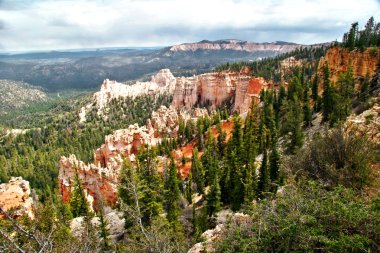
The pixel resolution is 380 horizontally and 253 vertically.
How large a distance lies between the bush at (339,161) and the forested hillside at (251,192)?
0.27ft

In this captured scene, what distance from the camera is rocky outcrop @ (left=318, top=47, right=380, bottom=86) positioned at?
65.4m

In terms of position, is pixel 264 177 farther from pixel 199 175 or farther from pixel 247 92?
pixel 247 92

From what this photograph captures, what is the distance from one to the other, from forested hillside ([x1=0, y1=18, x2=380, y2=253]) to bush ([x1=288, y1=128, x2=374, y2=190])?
0.08 metres

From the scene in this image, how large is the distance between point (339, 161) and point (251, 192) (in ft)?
56.7

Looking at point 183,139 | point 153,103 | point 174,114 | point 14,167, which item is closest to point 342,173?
point 183,139

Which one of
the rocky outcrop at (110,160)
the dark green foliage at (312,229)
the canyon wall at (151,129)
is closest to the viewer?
the dark green foliage at (312,229)

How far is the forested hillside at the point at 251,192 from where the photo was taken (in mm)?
14250

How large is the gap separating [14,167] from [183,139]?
65.2 meters

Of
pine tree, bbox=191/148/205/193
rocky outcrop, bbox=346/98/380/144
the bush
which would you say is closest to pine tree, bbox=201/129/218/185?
pine tree, bbox=191/148/205/193

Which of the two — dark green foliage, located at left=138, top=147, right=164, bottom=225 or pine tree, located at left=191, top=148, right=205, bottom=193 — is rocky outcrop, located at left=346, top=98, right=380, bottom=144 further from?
pine tree, located at left=191, top=148, right=205, bottom=193

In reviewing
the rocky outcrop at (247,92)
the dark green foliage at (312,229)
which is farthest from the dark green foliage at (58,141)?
the dark green foliage at (312,229)

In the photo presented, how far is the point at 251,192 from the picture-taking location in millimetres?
38938

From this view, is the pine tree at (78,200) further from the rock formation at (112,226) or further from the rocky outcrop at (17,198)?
the rocky outcrop at (17,198)

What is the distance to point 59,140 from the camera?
508 feet
